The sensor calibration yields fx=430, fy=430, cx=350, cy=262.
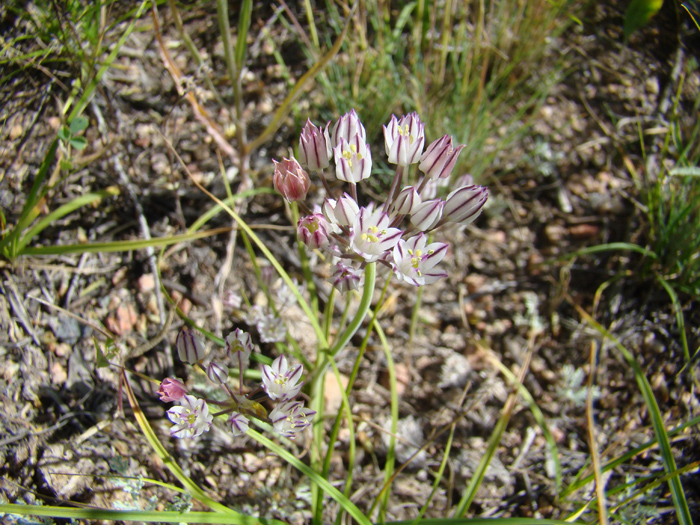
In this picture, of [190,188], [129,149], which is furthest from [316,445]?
[129,149]

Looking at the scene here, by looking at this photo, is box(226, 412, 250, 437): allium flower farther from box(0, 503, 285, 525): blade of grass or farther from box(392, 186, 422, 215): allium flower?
box(392, 186, 422, 215): allium flower

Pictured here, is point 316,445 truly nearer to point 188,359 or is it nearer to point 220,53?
point 188,359

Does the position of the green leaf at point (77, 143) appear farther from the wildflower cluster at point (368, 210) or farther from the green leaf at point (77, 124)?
the wildflower cluster at point (368, 210)

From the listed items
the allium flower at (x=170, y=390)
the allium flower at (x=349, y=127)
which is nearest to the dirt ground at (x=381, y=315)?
the allium flower at (x=170, y=390)

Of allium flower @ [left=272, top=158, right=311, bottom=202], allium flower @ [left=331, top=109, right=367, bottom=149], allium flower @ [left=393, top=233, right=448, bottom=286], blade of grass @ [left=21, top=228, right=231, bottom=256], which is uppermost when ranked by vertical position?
allium flower @ [left=331, top=109, right=367, bottom=149]

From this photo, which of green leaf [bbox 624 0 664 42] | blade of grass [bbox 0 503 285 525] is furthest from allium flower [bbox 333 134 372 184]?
green leaf [bbox 624 0 664 42]
